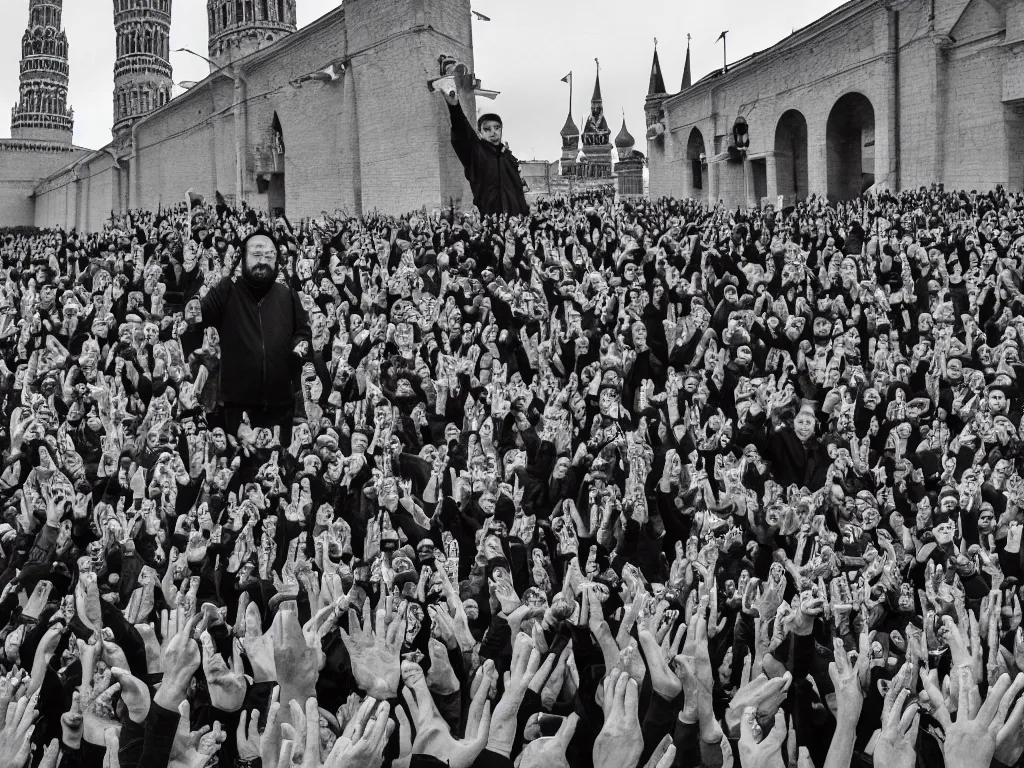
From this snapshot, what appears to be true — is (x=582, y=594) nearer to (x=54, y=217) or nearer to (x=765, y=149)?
(x=765, y=149)

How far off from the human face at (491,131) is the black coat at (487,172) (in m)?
0.08

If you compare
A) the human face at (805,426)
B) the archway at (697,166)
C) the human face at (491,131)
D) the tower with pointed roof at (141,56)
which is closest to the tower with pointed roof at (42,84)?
the tower with pointed roof at (141,56)

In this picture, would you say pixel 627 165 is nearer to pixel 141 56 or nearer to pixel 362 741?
pixel 141 56

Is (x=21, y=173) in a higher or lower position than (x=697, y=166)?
higher

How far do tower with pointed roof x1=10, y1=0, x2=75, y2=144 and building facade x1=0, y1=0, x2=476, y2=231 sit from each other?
38.3 m

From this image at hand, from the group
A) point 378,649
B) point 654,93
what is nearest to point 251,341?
point 378,649

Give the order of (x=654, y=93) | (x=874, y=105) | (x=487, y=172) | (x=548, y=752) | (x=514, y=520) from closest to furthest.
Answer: (x=548, y=752), (x=514, y=520), (x=487, y=172), (x=874, y=105), (x=654, y=93)

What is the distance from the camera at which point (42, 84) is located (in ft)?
228

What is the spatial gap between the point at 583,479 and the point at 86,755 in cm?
307

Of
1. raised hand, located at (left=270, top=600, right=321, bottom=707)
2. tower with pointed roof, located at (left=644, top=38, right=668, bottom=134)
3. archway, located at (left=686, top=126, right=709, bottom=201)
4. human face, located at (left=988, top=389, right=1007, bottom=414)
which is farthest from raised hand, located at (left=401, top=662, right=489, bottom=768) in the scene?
tower with pointed roof, located at (left=644, top=38, right=668, bottom=134)

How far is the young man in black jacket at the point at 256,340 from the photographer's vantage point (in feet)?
22.0

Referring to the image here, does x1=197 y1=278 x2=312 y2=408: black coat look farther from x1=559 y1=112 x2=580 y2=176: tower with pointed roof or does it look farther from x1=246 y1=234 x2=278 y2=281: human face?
x1=559 y1=112 x2=580 y2=176: tower with pointed roof

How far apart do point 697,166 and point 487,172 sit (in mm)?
22018

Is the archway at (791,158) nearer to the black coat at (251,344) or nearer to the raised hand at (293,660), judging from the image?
the black coat at (251,344)
